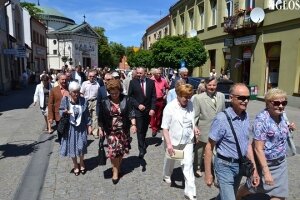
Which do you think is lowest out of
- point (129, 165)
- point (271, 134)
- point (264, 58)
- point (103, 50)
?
point (129, 165)

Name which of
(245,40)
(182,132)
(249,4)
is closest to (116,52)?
(249,4)

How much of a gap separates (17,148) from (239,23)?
15721 millimetres

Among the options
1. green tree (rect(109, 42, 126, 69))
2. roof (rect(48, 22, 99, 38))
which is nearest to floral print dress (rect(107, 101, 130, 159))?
roof (rect(48, 22, 99, 38))

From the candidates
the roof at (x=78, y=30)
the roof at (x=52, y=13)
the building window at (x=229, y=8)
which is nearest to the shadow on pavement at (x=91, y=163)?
the building window at (x=229, y=8)

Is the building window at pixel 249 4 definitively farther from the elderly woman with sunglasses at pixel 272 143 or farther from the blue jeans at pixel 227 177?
the blue jeans at pixel 227 177

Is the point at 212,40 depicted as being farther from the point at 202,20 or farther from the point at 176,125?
the point at 176,125

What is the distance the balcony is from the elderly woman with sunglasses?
1584cm

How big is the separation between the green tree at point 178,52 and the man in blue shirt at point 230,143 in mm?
18608

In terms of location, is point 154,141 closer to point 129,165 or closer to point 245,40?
point 129,165

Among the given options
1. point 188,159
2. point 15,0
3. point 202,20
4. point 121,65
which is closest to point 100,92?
point 188,159

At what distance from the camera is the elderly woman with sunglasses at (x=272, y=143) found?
126 inches

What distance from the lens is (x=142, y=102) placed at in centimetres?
666

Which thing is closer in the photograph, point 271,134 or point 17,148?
point 271,134

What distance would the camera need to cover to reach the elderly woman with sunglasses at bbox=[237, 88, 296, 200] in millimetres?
3209
